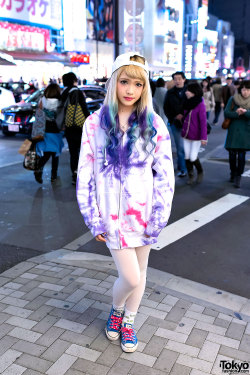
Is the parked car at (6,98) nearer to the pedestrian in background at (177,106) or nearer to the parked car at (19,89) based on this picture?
the parked car at (19,89)

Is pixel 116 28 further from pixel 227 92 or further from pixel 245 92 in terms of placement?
pixel 245 92

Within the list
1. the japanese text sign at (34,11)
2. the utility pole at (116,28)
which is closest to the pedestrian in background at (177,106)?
the japanese text sign at (34,11)

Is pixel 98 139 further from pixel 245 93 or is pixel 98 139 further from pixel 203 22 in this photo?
pixel 203 22

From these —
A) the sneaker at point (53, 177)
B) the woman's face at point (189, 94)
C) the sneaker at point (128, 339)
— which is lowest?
the sneaker at point (128, 339)

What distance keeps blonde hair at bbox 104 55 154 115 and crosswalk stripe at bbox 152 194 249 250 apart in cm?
254

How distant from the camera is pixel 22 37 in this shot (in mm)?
29609

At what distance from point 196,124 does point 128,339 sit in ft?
16.9

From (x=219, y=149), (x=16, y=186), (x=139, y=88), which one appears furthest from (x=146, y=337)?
(x=219, y=149)

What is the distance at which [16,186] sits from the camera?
7613 millimetres

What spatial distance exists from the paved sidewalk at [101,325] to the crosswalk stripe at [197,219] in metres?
1.09

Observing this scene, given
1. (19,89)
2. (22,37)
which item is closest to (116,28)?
(22,37)

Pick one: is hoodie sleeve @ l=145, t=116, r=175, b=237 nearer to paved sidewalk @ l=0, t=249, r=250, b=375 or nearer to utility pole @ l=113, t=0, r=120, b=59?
paved sidewalk @ l=0, t=249, r=250, b=375

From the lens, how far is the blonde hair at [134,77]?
262 cm

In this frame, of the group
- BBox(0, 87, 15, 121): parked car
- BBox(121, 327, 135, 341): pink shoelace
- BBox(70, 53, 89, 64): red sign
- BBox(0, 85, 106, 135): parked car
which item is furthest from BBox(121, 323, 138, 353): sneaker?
BBox(70, 53, 89, 64): red sign
